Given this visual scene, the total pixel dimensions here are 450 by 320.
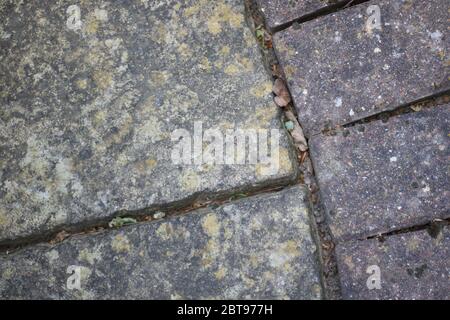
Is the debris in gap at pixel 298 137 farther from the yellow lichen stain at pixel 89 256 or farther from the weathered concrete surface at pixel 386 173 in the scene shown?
the yellow lichen stain at pixel 89 256

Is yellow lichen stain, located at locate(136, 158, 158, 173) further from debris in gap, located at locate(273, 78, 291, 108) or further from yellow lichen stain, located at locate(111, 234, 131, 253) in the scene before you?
debris in gap, located at locate(273, 78, 291, 108)

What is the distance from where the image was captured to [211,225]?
1.93m

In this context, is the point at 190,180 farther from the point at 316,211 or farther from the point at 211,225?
the point at 316,211

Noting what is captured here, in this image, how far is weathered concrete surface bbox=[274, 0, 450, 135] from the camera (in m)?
1.96

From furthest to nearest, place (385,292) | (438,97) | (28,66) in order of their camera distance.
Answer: (28,66) < (438,97) < (385,292)

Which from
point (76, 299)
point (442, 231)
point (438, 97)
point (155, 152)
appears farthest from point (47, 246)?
point (438, 97)

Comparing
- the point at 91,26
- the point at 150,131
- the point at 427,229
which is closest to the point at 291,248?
the point at 427,229

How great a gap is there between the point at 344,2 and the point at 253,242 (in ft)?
3.67

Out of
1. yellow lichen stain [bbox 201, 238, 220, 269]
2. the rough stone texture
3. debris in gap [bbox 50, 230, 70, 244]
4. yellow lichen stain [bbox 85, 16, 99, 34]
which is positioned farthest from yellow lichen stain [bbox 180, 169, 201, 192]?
yellow lichen stain [bbox 85, 16, 99, 34]

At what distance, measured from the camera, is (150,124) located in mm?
2002

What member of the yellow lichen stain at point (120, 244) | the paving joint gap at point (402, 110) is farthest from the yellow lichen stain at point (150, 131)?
the paving joint gap at point (402, 110)

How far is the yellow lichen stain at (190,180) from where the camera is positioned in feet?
6.42

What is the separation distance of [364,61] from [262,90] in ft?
1.47
